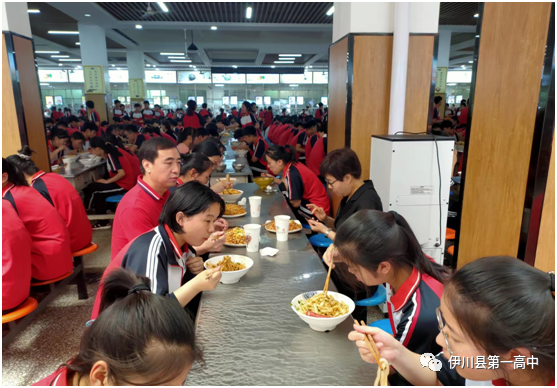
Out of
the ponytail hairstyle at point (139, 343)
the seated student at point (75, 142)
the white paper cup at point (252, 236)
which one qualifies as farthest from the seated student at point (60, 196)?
the seated student at point (75, 142)

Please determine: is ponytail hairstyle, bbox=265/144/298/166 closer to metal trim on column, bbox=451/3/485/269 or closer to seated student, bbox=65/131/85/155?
metal trim on column, bbox=451/3/485/269

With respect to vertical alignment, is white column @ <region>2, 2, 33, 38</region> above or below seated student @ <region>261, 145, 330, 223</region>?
above

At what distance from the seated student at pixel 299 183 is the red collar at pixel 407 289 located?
2310 mm

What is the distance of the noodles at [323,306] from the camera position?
4.50 ft

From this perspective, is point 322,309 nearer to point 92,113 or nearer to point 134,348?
point 134,348

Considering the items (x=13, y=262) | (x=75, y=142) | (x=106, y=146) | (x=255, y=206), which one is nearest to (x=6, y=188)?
(x=13, y=262)

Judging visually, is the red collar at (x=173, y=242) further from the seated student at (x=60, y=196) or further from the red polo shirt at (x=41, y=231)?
the seated student at (x=60, y=196)

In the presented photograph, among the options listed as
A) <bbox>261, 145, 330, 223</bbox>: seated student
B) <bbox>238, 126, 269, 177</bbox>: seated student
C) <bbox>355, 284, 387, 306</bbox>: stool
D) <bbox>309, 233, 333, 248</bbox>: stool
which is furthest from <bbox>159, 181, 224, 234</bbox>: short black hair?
<bbox>238, 126, 269, 177</bbox>: seated student

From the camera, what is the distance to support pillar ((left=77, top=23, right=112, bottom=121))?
9.45 metres

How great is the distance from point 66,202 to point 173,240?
1872 mm

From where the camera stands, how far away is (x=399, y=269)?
1370mm

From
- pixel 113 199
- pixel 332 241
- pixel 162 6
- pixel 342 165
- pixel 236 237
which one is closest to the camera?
pixel 236 237

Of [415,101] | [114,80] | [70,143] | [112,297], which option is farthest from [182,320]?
[114,80]

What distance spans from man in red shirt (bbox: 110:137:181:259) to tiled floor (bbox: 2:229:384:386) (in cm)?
Answer: 98
